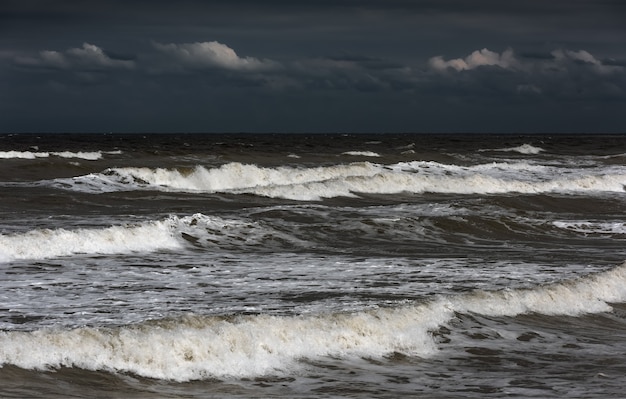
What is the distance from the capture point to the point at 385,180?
40.1 metres

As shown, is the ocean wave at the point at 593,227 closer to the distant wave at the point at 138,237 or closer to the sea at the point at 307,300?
the sea at the point at 307,300

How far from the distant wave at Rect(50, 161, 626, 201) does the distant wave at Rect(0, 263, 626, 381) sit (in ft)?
71.1

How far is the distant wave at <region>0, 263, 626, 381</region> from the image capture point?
10.5 meters

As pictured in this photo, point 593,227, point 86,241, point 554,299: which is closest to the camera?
point 554,299

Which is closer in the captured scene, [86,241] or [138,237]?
[86,241]

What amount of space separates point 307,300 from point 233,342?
111 inches

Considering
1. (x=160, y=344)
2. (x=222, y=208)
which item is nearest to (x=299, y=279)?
(x=160, y=344)

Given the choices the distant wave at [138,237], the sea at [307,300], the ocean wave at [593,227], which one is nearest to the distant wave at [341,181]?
the sea at [307,300]

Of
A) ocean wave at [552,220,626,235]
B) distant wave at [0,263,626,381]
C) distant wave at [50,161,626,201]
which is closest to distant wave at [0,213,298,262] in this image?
ocean wave at [552,220,626,235]

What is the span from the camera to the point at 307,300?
14.1 meters

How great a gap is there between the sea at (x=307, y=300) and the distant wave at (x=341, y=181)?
514 cm

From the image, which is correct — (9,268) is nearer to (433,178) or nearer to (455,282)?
(455,282)

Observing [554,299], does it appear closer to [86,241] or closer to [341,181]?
[86,241]

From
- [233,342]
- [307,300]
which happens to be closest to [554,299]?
[307,300]
